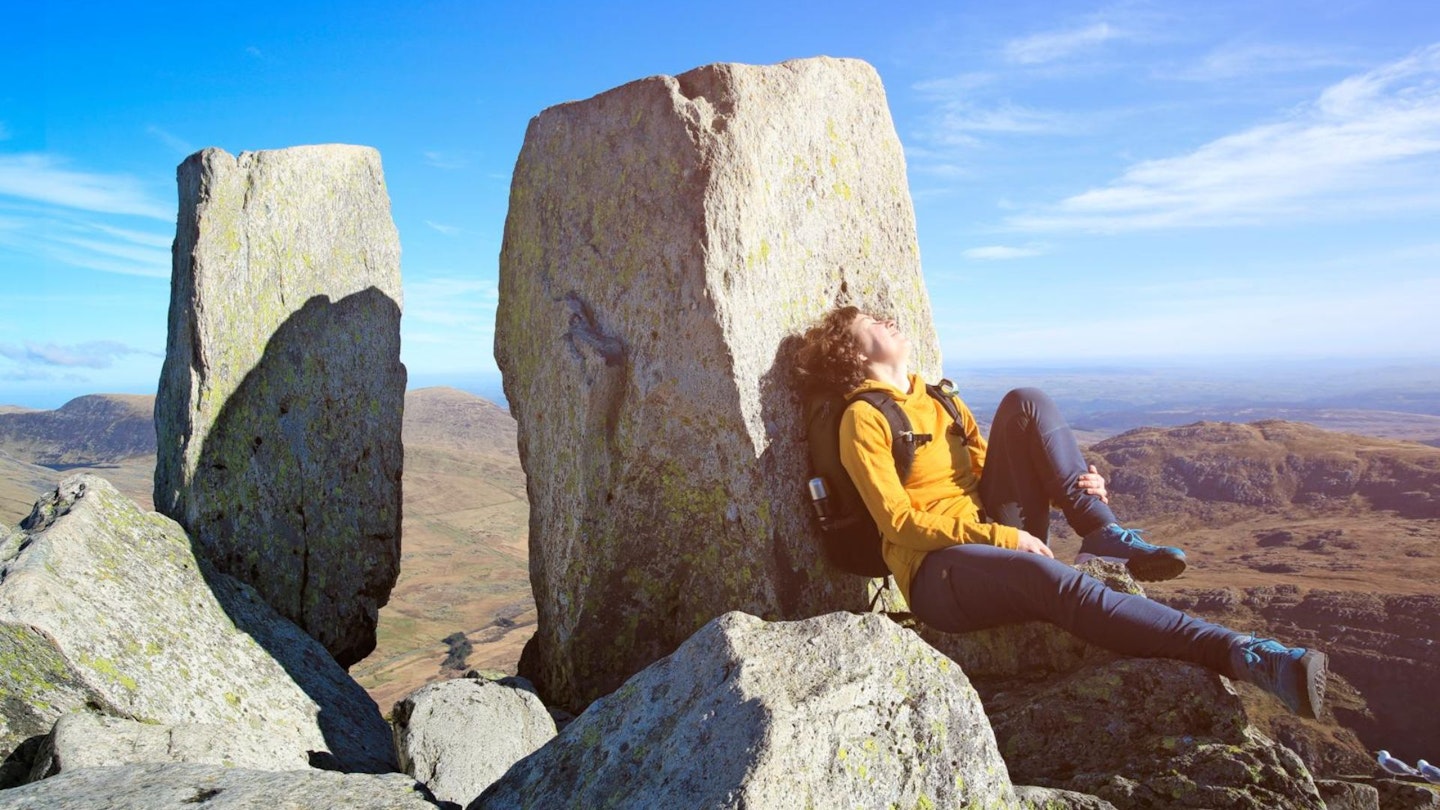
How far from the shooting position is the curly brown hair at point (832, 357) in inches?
328

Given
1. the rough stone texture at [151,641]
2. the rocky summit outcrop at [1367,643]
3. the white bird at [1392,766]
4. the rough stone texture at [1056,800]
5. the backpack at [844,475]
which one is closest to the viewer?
the rough stone texture at [1056,800]

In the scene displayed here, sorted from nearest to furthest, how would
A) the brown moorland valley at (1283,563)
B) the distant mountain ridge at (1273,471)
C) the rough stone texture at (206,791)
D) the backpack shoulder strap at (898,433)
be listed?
the rough stone texture at (206,791), the backpack shoulder strap at (898,433), the brown moorland valley at (1283,563), the distant mountain ridge at (1273,471)

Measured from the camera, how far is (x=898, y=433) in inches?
313

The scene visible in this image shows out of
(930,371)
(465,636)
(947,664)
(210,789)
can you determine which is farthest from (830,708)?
(465,636)

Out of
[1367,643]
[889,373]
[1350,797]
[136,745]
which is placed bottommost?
[1367,643]

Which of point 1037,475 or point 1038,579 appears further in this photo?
point 1037,475

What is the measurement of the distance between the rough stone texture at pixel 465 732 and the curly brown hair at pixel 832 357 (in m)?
4.03

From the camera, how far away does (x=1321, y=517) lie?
179ft

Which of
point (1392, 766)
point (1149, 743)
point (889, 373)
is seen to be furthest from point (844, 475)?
point (1392, 766)

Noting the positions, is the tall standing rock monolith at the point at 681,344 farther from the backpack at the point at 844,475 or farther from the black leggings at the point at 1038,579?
the black leggings at the point at 1038,579

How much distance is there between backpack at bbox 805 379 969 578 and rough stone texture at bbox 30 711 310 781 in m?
5.04

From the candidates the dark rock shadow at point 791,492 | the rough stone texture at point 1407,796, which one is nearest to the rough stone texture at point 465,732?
the dark rock shadow at point 791,492

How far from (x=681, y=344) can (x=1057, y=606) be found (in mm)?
4097

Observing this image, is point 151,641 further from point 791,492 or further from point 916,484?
point 916,484
